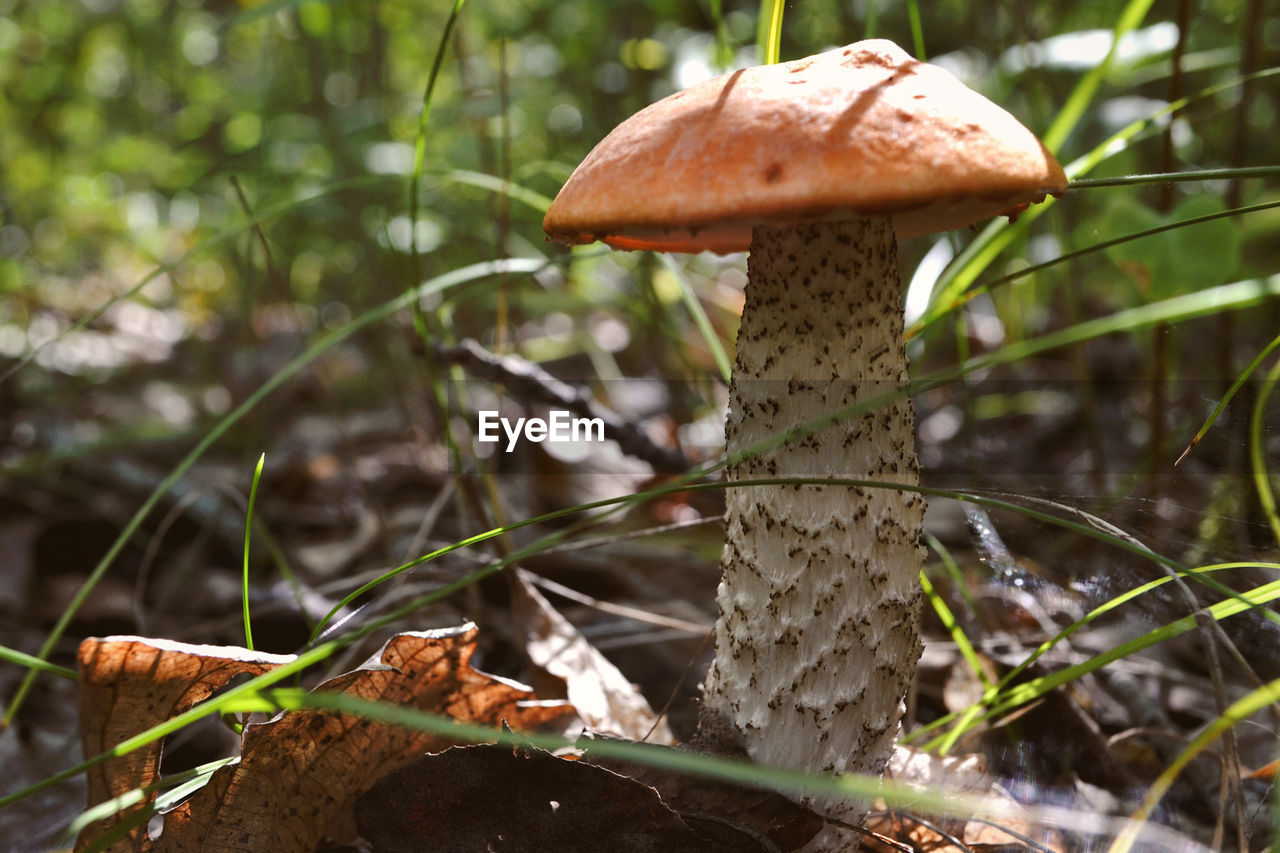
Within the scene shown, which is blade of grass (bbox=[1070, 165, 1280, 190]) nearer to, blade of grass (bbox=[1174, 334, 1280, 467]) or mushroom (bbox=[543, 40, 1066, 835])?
mushroom (bbox=[543, 40, 1066, 835])

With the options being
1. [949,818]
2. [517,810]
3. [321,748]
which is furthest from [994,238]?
[321,748]

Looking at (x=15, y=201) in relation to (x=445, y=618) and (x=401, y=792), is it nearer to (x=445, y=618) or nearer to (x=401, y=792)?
(x=445, y=618)

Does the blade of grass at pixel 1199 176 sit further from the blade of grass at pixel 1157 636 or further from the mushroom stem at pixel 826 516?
the blade of grass at pixel 1157 636

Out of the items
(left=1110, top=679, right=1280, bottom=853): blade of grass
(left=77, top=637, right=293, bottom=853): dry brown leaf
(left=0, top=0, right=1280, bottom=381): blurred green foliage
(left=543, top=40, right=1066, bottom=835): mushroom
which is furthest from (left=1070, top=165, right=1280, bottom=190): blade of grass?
(left=77, top=637, right=293, bottom=853): dry brown leaf

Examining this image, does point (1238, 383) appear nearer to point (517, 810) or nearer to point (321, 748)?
point (517, 810)

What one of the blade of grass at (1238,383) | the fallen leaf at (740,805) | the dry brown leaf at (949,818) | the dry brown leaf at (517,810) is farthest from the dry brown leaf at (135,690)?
the blade of grass at (1238,383)
